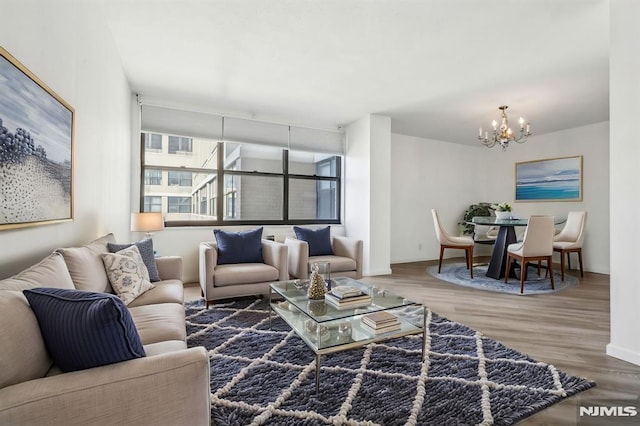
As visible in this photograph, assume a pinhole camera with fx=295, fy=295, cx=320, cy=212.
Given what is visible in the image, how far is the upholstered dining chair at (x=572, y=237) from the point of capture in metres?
4.38

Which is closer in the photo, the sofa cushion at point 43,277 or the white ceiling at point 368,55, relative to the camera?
the sofa cushion at point 43,277

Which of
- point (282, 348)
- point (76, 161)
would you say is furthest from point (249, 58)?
point (282, 348)

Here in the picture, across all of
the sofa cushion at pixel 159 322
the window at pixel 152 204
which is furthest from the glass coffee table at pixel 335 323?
the window at pixel 152 204

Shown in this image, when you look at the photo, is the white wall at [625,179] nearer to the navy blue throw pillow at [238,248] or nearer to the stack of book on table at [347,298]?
the stack of book on table at [347,298]

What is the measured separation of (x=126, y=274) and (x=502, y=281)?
4.42m

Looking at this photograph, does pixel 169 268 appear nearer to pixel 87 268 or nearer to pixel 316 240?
pixel 87 268

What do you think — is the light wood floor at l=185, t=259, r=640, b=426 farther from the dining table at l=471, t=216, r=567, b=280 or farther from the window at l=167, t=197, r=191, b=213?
the window at l=167, t=197, r=191, b=213

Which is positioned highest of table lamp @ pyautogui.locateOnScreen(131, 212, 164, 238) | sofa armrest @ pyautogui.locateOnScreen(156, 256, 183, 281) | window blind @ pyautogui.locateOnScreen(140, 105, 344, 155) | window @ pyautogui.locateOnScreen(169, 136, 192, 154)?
window blind @ pyautogui.locateOnScreen(140, 105, 344, 155)

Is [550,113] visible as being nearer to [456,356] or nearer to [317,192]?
[317,192]

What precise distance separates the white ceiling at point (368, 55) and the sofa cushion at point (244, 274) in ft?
6.81

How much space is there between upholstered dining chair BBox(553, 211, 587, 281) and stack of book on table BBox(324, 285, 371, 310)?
3.80m

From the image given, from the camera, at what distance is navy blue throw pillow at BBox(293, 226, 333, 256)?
394 cm

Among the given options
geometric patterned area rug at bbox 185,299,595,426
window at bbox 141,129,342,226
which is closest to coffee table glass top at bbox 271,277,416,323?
geometric patterned area rug at bbox 185,299,595,426

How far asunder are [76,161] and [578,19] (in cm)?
375
